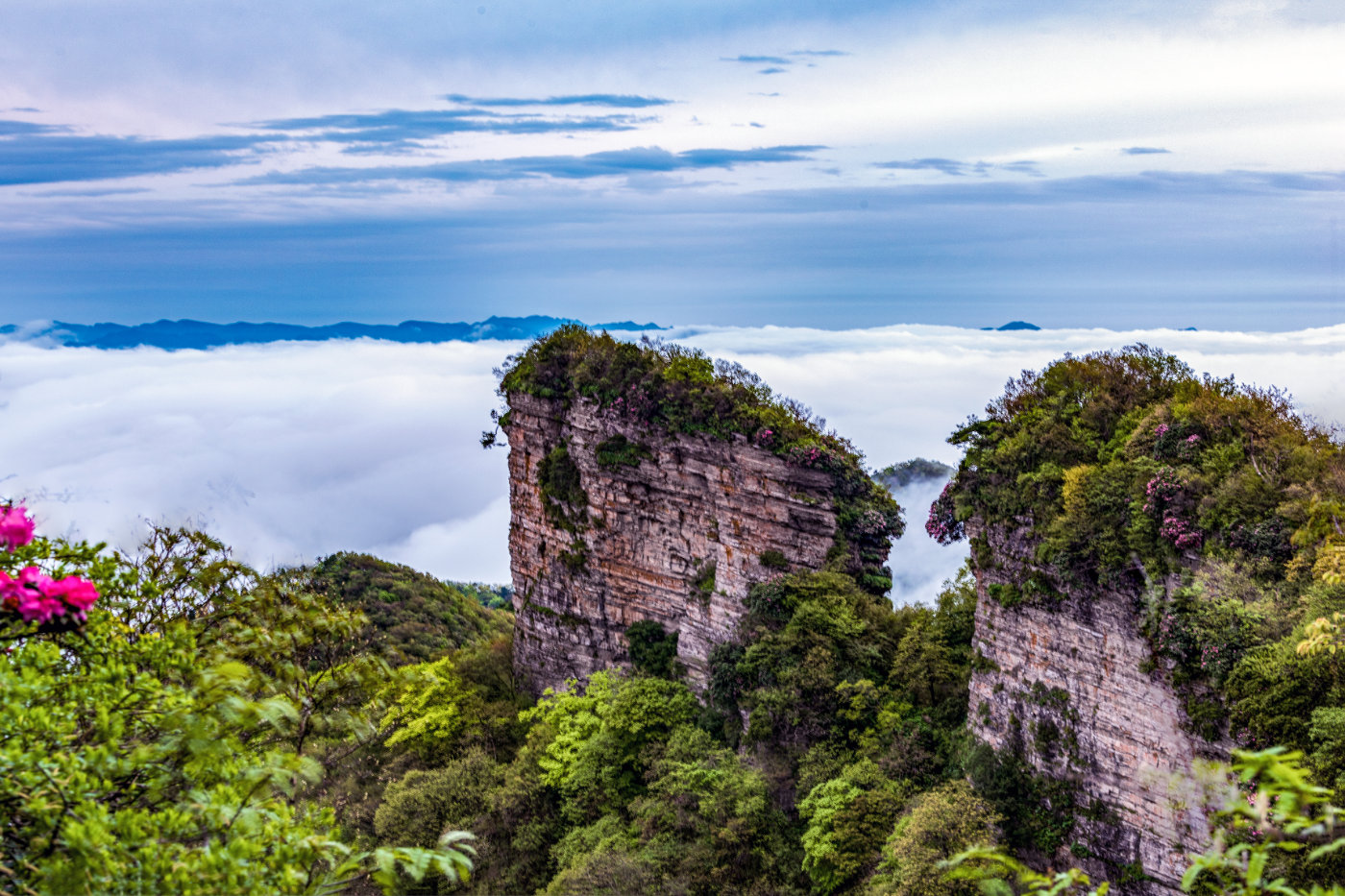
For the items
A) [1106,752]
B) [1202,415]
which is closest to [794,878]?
[1106,752]

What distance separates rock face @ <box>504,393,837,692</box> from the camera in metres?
30.9

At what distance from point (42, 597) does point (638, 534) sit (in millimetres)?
29783

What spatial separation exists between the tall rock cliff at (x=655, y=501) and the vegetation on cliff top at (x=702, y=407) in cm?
5

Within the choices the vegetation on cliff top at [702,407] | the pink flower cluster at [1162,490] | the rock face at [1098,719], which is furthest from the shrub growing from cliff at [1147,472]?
the vegetation on cliff top at [702,407]

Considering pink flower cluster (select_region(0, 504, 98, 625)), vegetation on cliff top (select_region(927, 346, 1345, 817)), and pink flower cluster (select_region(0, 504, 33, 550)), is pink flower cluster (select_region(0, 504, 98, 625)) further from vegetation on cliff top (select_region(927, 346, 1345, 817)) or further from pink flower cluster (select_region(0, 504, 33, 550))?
vegetation on cliff top (select_region(927, 346, 1345, 817))

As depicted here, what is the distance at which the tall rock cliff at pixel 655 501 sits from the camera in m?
30.4

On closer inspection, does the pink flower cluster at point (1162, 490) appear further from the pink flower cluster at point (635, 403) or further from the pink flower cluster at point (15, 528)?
the pink flower cluster at point (15, 528)

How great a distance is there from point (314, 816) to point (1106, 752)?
693 inches

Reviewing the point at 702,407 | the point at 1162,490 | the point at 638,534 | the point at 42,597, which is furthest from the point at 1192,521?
the point at 638,534

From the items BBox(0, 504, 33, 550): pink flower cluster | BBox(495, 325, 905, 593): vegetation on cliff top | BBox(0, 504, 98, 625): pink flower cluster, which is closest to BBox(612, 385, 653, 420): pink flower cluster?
BBox(495, 325, 905, 593): vegetation on cliff top

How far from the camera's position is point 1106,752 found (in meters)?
20.1

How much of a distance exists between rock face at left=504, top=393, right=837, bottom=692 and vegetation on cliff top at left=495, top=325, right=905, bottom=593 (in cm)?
35

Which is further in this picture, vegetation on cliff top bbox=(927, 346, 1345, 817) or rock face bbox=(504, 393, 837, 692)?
rock face bbox=(504, 393, 837, 692)

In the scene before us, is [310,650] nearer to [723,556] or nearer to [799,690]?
[799,690]
